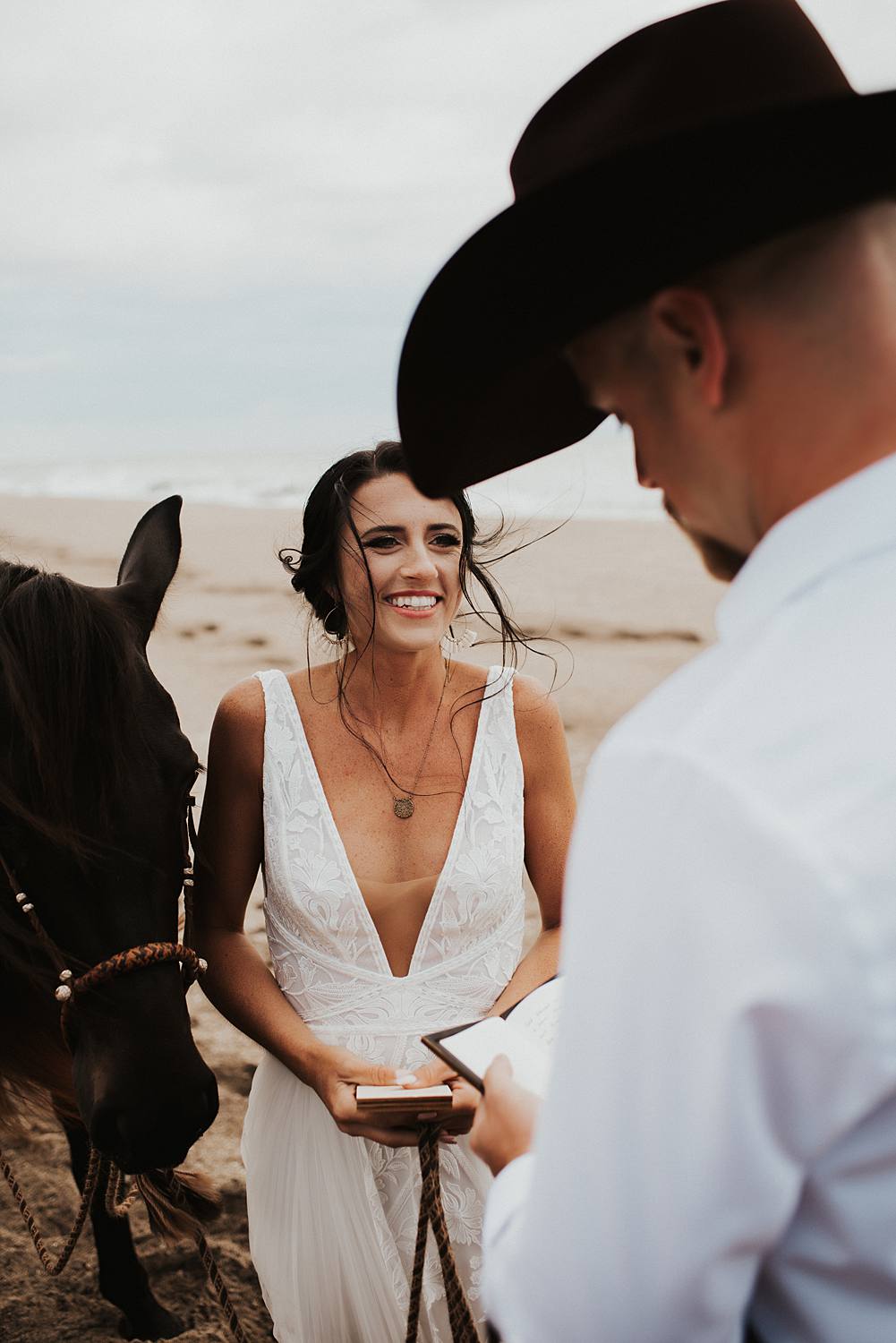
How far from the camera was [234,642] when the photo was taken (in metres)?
11.4

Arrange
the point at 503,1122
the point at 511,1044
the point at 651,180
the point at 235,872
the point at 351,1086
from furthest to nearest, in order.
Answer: the point at 235,872 < the point at 351,1086 < the point at 511,1044 < the point at 503,1122 < the point at 651,180

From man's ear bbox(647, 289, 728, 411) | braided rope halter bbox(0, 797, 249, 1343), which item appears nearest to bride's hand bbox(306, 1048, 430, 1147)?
braided rope halter bbox(0, 797, 249, 1343)

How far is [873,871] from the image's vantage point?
2.48 feet

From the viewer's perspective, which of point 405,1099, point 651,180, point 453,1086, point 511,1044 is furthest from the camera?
point 453,1086

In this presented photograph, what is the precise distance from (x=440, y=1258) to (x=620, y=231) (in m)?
1.76

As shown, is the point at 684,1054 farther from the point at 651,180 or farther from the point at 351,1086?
the point at 351,1086

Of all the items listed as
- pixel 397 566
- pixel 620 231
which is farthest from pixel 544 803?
pixel 620 231

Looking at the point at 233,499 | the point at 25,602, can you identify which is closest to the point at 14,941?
the point at 25,602

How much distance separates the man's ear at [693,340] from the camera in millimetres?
917

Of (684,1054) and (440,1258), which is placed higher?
(684,1054)

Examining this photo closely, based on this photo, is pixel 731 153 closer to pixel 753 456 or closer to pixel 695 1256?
pixel 753 456

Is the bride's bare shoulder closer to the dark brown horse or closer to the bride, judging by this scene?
the bride

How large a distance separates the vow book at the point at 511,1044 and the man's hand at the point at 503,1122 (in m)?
0.08

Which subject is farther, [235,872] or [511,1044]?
[235,872]
